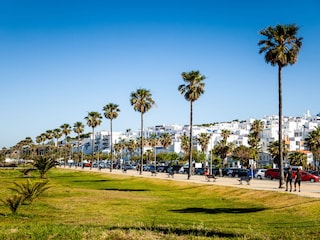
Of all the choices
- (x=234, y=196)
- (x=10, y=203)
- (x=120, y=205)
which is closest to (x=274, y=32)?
(x=234, y=196)

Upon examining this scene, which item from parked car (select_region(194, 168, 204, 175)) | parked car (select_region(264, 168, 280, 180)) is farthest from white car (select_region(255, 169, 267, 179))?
parked car (select_region(194, 168, 204, 175))

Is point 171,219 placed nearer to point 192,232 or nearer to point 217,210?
point 217,210

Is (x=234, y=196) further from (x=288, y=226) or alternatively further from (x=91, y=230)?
(x=91, y=230)

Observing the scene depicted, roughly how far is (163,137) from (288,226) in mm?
143311

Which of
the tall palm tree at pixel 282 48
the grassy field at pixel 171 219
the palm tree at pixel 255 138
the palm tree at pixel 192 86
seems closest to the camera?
the grassy field at pixel 171 219

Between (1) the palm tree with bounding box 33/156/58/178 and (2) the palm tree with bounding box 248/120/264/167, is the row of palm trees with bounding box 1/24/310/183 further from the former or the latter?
(1) the palm tree with bounding box 33/156/58/178

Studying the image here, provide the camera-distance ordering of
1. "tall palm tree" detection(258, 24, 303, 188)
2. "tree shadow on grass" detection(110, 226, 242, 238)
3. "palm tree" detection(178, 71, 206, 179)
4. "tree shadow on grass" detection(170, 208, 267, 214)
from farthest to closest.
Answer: "palm tree" detection(178, 71, 206, 179) < "tall palm tree" detection(258, 24, 303, 188) < "tree shadow on grass" detection(170, 208, 267, 214) < "tree shadow on grass" detection(110, 226, 242, 238)

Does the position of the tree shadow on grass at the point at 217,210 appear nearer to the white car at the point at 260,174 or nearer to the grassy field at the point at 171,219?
the grassy field at the point at 171,219

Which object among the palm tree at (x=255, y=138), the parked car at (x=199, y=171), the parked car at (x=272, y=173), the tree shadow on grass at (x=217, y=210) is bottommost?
the parked car at (x=199, y=171)

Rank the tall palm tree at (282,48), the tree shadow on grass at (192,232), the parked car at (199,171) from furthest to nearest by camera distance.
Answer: the parked car at (199,171)
the tall palm tree at (282,48)
the tree shadow on grass at (192,232)

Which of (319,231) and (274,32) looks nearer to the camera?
(319,231)

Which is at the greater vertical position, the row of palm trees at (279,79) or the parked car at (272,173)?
the row of palm trees at (279,79)

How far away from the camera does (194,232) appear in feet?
51.7

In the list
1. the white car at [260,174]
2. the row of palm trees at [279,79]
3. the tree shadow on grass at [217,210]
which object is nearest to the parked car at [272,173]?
the white car at [260,174]
